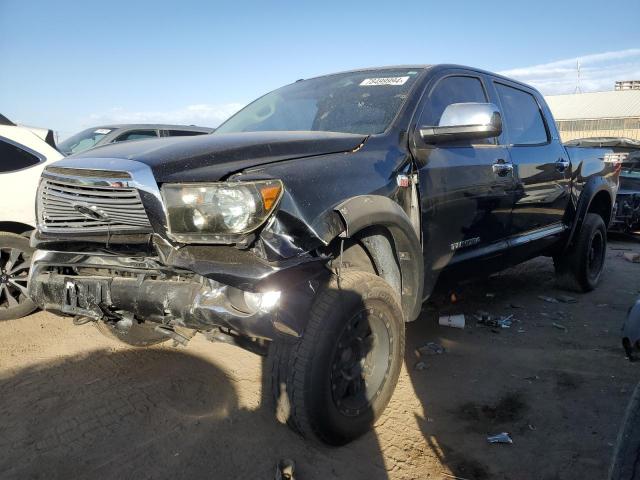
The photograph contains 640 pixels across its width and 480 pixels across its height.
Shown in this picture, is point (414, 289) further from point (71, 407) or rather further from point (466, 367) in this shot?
point (71, 407)

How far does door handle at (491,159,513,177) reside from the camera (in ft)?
12.0

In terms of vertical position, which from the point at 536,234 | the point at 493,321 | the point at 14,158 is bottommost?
the point at 493,321

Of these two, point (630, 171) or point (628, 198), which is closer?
point (628, 198)

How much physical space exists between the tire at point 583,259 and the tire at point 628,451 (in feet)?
12.8

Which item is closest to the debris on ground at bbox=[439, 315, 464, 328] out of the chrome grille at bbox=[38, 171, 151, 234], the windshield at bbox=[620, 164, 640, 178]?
the chrome grille at bbox=[38, 171, 151, 234]

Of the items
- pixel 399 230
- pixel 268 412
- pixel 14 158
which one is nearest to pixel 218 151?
pixel 399 230

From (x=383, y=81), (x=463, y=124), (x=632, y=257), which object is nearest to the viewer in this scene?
(x=463, y=124)

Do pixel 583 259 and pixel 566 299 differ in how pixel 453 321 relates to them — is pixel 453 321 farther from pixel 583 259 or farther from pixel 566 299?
pixel 583 259

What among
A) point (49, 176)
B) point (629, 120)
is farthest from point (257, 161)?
point (629, 120)

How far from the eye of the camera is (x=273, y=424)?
9.09 feet

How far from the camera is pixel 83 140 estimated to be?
8.13m

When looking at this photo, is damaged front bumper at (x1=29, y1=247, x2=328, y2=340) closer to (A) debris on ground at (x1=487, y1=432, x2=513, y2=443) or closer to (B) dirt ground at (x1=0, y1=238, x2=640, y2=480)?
(B) dirt ground at (x1=0, y1=238, x2=640, y2=480)

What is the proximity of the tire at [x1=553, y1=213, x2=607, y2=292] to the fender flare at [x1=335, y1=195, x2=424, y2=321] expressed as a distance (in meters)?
2.99

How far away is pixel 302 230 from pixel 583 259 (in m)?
4.15
